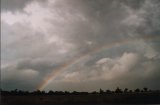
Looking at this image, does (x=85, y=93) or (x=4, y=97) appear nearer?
(x=4, y=97)

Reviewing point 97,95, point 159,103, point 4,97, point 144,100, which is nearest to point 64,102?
point 97,95

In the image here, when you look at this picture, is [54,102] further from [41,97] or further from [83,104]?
[83,104]

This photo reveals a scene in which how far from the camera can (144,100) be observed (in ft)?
355

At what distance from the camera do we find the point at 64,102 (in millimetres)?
106750

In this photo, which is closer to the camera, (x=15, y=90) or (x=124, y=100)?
(x=124, y=100)

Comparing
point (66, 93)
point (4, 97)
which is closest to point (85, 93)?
point (66, 93)

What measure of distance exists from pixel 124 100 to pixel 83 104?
1566cm

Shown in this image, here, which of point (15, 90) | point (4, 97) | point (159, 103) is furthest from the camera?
point (15, 90)

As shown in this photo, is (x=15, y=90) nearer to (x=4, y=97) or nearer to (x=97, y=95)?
(x=4, y=97)

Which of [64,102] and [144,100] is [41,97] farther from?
[144,100]

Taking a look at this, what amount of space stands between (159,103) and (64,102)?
37150 mm

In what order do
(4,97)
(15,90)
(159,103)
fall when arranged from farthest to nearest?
1. (15,90)
2. (159,103)
3. (4,97)

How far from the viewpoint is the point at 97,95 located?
366 ft

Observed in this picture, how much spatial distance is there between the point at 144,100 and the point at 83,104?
23.2 m
